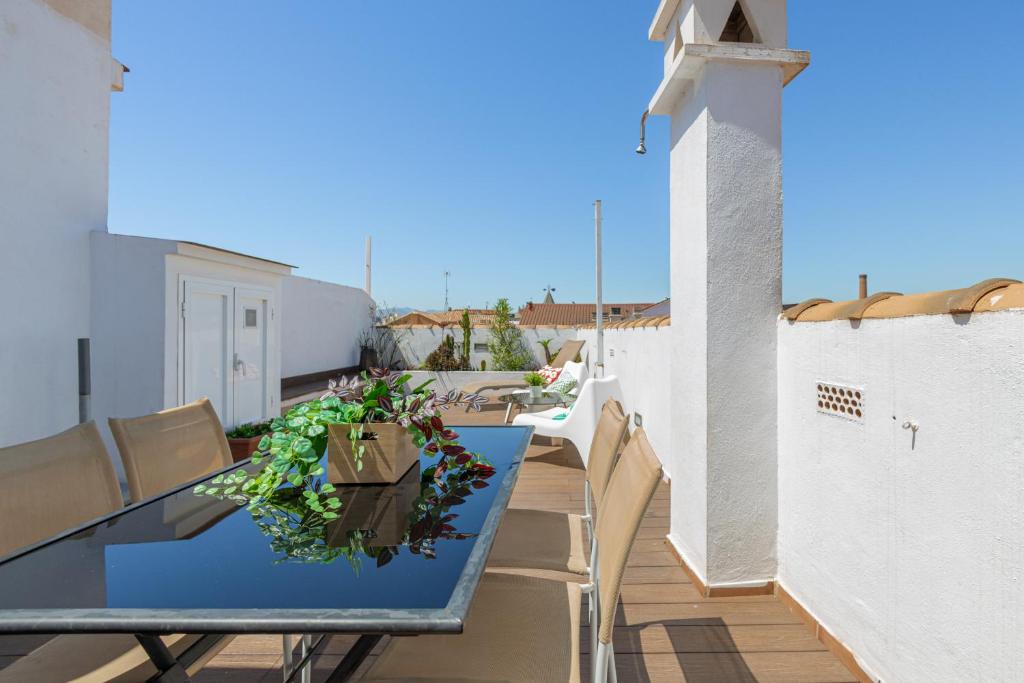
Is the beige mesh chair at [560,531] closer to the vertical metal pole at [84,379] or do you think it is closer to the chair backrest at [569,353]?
the vertical metal pole at [84,379]

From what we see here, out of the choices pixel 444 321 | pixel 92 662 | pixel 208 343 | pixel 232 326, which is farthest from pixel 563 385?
pixel 444 321

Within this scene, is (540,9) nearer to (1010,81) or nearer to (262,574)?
(262,574)

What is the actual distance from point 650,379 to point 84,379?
4338 millimetres

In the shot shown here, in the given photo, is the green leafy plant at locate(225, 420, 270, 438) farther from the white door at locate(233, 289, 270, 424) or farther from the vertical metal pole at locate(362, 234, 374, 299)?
the vertical metal pole at locate(362, 234, 374, 299)

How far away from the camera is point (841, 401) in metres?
1.90

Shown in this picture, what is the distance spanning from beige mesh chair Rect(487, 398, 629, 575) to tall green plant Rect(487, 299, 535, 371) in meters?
10.4

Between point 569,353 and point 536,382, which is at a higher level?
point 569,353

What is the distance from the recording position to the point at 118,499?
169cm

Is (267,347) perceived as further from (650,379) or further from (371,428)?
(371,428)

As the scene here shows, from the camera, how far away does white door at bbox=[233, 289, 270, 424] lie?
522cm

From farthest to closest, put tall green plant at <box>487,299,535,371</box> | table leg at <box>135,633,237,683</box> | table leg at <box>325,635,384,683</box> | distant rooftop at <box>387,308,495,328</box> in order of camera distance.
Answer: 1. distant rooftop at <box>387,308,495,328</box>
2. tall green plant at <box>487,299,535,371</box>
3. table leg at <box>325,635,384,683</box>
4. table leg at <box>135,633,237,683</box>

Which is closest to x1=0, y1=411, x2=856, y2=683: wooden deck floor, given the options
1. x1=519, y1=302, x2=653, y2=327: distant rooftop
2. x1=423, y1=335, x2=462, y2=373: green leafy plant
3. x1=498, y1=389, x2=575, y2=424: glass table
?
x1=498, y1=389, x2=575, y2=424: glass table

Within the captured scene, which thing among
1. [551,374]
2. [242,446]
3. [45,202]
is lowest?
[242,446]

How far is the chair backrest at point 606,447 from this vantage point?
1.77 metres
